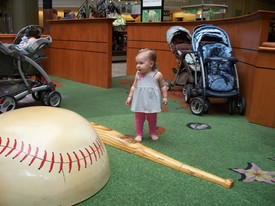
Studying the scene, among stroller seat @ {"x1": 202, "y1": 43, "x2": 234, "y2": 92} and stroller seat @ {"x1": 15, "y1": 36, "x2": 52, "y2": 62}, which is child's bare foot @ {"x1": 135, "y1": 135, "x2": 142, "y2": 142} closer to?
stroller seat @ {"x1": 202, "y1": 43, "x2": 234, "y2": 92}

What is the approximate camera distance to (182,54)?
5059 millimetres

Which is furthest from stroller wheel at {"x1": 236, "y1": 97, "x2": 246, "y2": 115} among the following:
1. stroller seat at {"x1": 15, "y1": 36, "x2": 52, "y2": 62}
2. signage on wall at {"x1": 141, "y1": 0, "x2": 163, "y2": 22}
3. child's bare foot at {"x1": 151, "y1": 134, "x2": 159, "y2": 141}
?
signage on wall at {"x1": 141, "y1": 0, "x2": 163, "y2": 22}

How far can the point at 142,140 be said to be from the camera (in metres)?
3.11

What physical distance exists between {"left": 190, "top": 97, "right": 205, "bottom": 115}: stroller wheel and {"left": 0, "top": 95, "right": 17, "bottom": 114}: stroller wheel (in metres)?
2.31

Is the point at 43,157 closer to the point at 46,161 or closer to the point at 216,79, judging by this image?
the point at 46,161

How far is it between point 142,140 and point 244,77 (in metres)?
2.04

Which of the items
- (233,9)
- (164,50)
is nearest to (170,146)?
(164,50)

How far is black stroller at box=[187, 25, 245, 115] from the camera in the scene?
13.4 feet

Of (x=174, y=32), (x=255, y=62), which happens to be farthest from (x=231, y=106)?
(x=174, y=32)

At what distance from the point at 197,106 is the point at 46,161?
8.86 ft

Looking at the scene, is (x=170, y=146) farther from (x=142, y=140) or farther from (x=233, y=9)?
(x=233, y=9)

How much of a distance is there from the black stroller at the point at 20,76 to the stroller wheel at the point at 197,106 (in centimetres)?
189

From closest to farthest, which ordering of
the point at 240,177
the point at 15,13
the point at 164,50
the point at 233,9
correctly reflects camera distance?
the point at 240,177, the point at 164,50, the point at 15,13, the point at 233,9

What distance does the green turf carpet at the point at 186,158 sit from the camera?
80.0 inches
